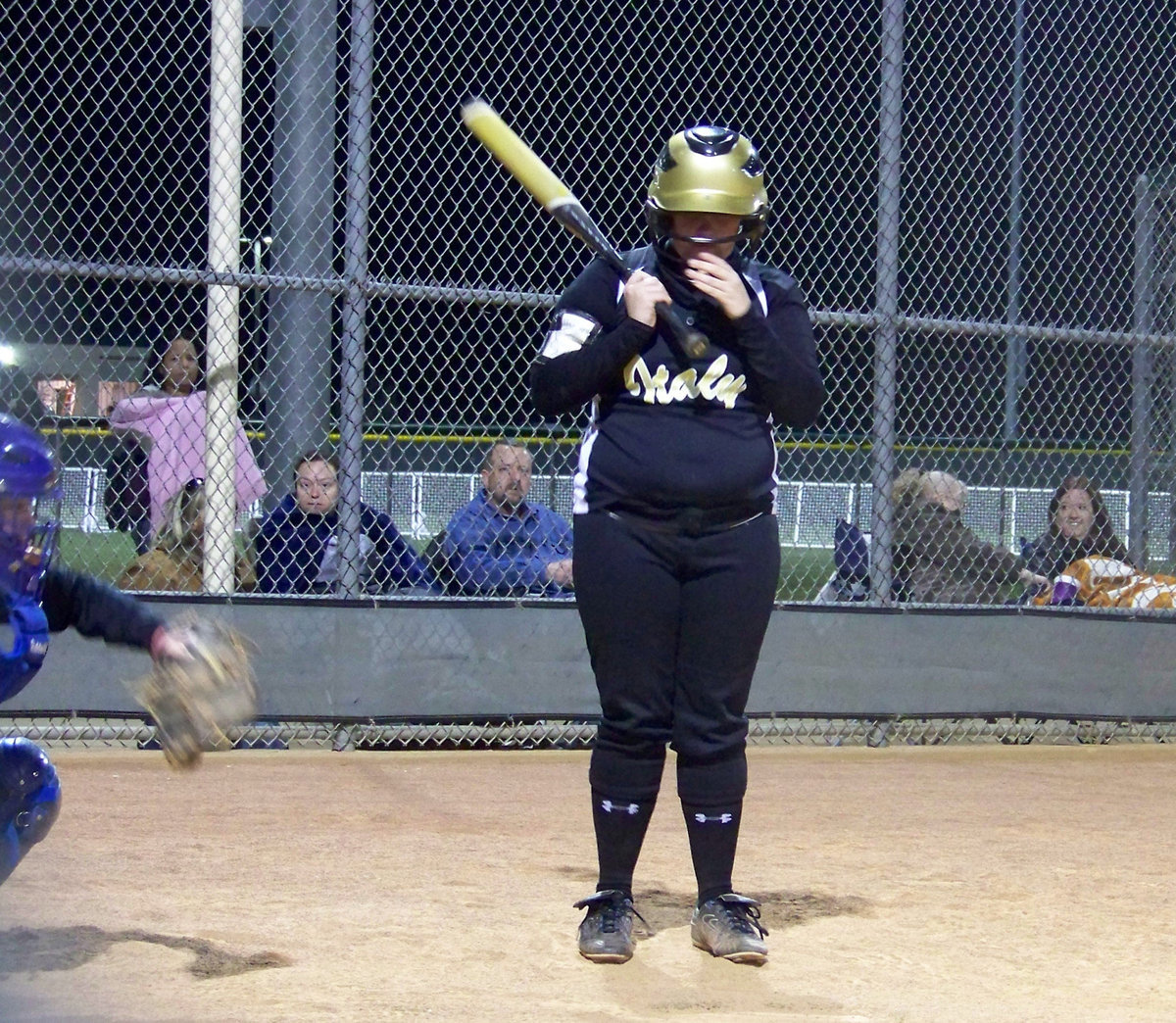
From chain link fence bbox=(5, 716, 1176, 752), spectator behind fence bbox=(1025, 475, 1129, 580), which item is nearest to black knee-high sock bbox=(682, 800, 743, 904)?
chain link fence bbox=(5, 716, 1176, 752)

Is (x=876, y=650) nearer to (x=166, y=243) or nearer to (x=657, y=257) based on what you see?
(x=657, y=257)

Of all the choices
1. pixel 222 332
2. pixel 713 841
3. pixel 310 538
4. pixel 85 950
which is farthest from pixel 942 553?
pixel 85 950

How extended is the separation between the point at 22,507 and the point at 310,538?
12.7ft

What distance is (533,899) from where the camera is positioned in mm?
3875

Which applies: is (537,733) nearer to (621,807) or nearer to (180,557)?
(180,557)

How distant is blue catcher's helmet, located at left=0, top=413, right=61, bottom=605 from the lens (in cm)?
255

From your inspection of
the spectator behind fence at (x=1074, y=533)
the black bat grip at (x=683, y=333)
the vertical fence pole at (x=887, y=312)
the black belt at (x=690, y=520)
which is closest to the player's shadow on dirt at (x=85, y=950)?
the black belt at (x=690, y=520)

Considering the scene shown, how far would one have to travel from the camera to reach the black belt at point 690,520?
10.8 feet

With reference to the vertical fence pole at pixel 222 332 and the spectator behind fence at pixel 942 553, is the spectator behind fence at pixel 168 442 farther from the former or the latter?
the spectator behind fence at pixel 942 553

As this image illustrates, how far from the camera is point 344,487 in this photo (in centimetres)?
632

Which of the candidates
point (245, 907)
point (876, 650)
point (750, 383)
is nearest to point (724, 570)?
point (750, 383)

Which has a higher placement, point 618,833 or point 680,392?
point 680,392

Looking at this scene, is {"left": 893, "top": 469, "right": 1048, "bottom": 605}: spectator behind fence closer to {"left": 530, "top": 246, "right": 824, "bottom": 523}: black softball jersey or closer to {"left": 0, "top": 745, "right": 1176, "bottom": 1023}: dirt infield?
{"left": 0, "top": 745, "right": 1176, "bottom": 1023}: dirt infield

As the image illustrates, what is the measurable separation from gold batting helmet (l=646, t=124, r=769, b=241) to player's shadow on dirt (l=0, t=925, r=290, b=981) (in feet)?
5.95
